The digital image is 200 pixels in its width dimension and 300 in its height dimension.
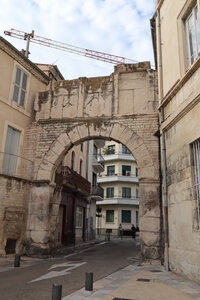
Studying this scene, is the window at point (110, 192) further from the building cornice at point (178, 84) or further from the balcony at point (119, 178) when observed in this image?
the building cornice at point (178, 84)

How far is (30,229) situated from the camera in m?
10.1

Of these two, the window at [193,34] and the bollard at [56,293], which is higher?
the window at [193,34]

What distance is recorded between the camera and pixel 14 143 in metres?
10.8

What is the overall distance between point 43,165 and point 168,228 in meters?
5.53

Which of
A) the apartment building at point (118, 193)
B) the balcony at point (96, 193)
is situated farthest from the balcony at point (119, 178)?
the balcony at point (96, 193)

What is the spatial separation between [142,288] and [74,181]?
35.4 feet

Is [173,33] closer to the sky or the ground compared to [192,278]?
closer to the sky

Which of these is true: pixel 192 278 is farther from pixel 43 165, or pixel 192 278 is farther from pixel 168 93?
pixel 43 165

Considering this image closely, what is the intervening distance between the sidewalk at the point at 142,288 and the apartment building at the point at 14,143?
460 centimetres

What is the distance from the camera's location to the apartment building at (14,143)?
31.6 feet

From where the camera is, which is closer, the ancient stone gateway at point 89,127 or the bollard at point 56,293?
the bollard at point 56,293

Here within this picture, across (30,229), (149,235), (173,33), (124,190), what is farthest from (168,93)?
(124,190)

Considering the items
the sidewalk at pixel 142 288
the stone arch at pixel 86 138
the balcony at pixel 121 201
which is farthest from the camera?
the balcony at pixel 121 201

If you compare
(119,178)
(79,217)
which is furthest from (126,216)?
(79,217)
